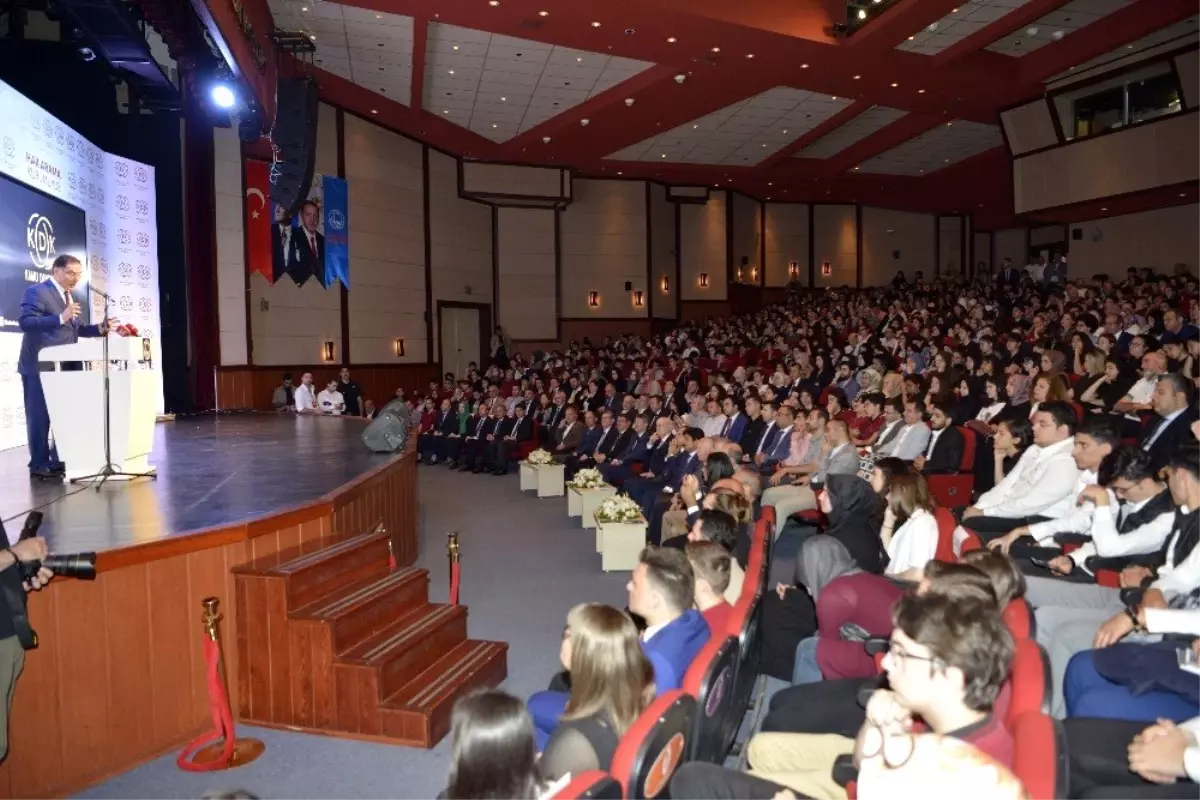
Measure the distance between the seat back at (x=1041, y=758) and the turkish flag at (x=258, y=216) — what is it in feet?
44.3

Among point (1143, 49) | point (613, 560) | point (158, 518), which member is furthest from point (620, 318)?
point (158, 518)

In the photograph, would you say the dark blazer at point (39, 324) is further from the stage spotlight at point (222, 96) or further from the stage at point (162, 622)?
the stage spotlight at point (222, 96)

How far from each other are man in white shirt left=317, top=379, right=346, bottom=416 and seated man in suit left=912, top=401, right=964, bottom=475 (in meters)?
9.61

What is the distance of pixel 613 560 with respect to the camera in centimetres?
607

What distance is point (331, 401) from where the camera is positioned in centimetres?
1355

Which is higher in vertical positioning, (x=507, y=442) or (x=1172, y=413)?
(x=1172, y=413)

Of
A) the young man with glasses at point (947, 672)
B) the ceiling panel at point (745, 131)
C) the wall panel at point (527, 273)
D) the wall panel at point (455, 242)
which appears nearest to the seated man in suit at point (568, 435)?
the wall panel at point (455, 242)

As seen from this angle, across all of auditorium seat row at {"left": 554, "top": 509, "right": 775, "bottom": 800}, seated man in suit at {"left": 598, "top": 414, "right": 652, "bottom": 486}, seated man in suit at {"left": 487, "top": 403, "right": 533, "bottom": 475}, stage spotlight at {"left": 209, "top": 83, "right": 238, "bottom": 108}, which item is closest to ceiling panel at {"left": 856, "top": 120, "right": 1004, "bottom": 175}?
seated man in suit at {"left": 487, "top": 403, "right": 533, "bottom": 475}

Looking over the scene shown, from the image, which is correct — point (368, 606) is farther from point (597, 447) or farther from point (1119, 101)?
point (1119, 101)

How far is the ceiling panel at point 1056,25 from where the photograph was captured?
11.4 metres

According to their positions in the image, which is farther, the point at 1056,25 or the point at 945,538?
the point at 1056,25

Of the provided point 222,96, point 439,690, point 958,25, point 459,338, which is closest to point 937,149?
point 958,25

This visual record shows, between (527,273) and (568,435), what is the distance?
850cm

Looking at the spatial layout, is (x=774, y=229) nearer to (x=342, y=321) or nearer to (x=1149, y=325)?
(x=342, y=321)
